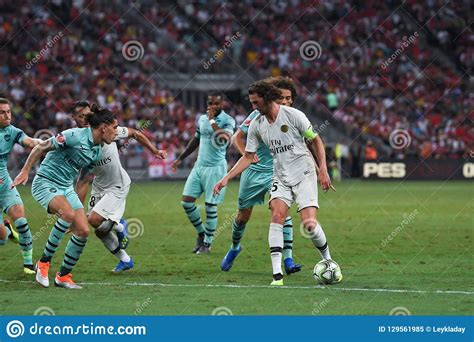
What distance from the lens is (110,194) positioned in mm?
13797

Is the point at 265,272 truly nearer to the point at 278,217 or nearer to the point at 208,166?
the point at 278,217

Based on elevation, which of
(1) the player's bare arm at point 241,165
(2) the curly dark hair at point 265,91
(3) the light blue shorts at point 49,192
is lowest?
(3) the light blue shorts at point 49,192

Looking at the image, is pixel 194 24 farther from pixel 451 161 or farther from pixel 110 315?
pixel 110 315

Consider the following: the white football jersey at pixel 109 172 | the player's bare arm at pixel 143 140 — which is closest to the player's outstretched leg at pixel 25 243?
the white football jersey at pixel 109 172

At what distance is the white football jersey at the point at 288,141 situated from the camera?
12.4 m

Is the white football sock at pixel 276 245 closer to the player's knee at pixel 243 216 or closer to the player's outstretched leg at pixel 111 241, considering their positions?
the player's knee at pixel 243 216

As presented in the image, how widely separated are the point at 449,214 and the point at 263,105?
40.8ft

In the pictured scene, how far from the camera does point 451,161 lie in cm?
3853

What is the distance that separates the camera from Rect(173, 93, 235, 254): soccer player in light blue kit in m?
16.8

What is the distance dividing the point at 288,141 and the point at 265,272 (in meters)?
2.19

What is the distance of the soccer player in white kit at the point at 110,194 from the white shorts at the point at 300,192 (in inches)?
89.1

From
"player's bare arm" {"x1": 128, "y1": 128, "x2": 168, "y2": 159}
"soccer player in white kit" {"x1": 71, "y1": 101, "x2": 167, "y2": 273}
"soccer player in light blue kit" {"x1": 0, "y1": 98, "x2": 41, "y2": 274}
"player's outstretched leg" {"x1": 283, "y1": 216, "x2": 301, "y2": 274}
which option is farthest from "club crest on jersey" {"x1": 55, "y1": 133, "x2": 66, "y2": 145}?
"player's outstretched leg" {"x1": 283, "y1": 216, "x2": 301, "y2": 274}

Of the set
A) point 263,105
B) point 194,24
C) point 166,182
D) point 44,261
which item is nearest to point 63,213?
point 44,261

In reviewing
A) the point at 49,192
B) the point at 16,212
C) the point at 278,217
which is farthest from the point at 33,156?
the point at 278,217
